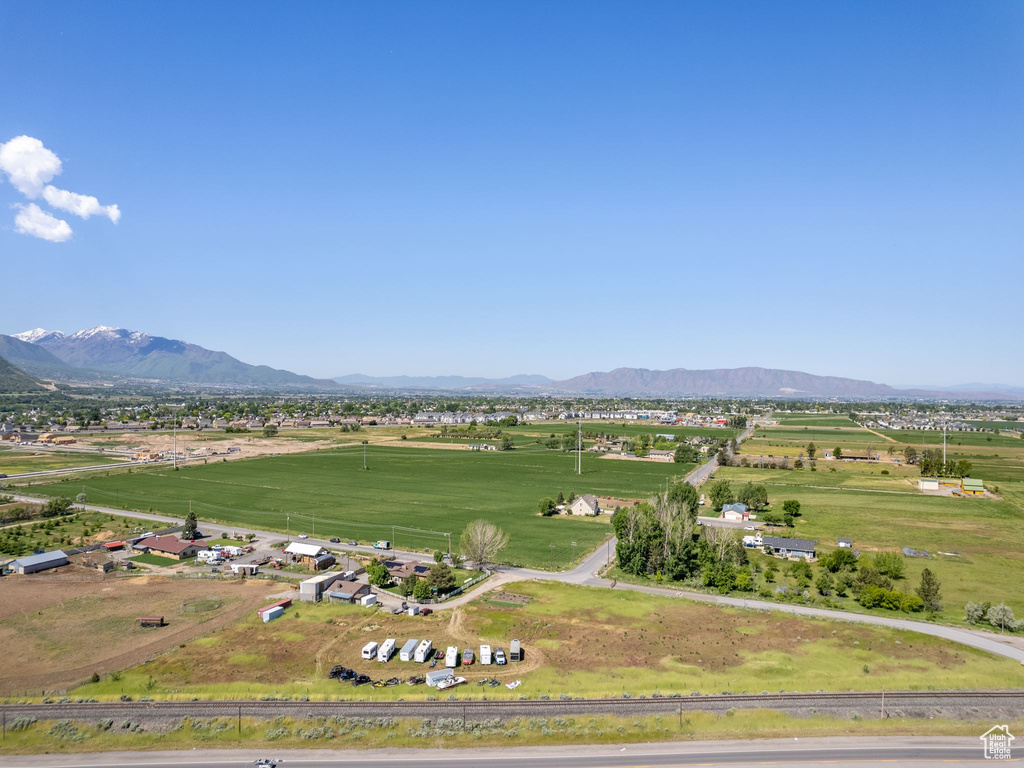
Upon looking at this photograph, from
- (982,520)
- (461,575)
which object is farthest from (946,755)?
(982,520)

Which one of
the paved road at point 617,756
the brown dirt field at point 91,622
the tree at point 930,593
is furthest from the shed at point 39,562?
the tree at point 930,593

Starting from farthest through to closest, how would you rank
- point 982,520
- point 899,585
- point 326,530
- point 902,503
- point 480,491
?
point 480,491 < point 902,503 < point 982,520 < point 326,530 < point 899,585

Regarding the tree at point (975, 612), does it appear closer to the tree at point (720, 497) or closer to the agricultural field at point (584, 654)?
Answer: the agricultural field at point (584, 654)

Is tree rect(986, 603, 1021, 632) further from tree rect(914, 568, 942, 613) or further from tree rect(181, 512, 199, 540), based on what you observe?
tree rect(181, 512, 199, 540)

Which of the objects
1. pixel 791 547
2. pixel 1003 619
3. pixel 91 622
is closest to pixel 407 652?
pixel 91 622

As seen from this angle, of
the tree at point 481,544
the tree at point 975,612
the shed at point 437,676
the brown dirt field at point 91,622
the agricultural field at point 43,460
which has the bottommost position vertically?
the brown dirt field at point 91,622

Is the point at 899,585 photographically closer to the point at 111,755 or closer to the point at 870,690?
the point at 870,690

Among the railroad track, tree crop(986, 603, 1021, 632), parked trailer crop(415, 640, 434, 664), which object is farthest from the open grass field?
tree crop(986, 603, 1021, 632)
